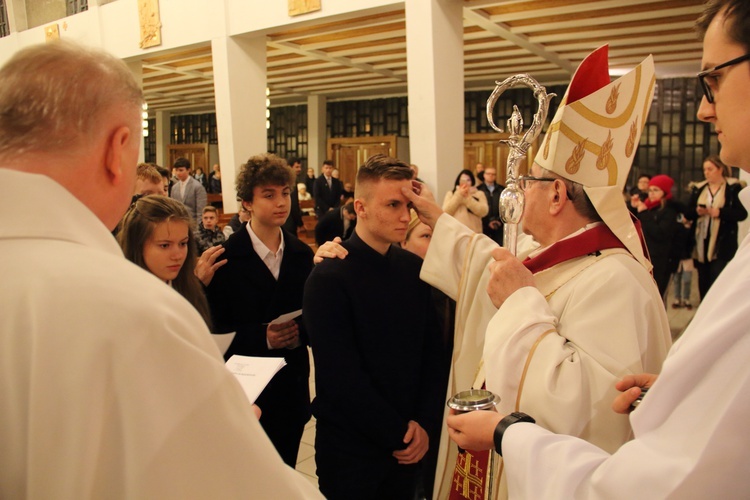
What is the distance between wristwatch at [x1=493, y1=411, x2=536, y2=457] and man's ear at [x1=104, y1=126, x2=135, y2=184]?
920 mm

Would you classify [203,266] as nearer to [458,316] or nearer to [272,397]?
[272,397]

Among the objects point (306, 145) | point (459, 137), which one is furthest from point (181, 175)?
point (306, 145)

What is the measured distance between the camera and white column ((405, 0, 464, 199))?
6.15 meters

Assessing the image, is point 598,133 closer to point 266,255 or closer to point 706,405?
point 706,405

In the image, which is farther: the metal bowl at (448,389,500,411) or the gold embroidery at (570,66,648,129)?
the gold embroidery at (570,66,648,129)

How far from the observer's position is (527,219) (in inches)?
77.2

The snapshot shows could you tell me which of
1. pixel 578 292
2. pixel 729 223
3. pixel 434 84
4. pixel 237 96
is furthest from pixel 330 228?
pixel 578 292

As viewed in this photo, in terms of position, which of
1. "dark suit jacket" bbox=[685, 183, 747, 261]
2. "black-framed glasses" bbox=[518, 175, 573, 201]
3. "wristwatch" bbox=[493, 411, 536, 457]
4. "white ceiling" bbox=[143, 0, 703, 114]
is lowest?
"dark suit jacket" bbox=[685, 183, 747, 261]

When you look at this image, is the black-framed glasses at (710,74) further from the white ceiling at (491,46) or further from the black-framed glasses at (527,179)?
the white ceiling at (491,46)

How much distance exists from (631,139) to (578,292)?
659 millimetres

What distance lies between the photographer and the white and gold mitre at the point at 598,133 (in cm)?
190

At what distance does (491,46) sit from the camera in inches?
389

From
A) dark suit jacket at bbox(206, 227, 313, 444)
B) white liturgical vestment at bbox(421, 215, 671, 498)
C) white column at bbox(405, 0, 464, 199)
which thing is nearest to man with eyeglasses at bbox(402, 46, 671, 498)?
white liturgical vestment at bbox(421, 215, 671, 498)

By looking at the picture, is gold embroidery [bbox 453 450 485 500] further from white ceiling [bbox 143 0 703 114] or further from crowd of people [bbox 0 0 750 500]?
white ceiling [bbox 143 0 703 114]
